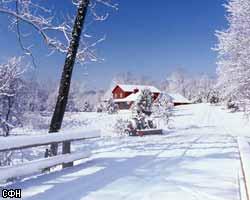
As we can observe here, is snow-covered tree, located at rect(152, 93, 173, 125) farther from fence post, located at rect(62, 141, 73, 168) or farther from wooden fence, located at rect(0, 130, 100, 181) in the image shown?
fence post, located at rect(62, 141, 73, 168)

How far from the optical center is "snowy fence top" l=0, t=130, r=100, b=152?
673cm

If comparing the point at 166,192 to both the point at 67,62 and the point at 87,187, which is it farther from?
the point at 67,62

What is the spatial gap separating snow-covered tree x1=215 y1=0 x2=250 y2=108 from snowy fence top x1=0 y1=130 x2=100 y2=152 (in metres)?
15.7

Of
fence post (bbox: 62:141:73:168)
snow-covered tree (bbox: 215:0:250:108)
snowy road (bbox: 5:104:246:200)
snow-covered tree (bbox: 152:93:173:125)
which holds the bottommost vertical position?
snowy road (bbox: 5:104:246:200)

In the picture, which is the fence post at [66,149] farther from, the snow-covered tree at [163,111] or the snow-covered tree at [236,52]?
the snow-covered tree at [163,111]

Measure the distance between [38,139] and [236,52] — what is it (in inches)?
769

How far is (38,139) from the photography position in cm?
775

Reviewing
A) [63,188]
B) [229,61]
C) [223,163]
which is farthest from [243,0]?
[63,188]

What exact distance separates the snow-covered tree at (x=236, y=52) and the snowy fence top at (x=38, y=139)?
51.6 ft

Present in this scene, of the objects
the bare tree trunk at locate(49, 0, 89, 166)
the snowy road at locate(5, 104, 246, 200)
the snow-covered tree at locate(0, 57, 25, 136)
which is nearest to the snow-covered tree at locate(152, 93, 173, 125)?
the snow-covered tree at locate(0, 57, 25, 136)

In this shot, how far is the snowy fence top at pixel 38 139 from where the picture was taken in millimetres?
6729

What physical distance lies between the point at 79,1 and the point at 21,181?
6395 millimetres

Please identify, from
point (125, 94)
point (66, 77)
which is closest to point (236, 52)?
point (66, 77)

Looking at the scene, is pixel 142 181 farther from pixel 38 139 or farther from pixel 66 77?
pixel 66 77
